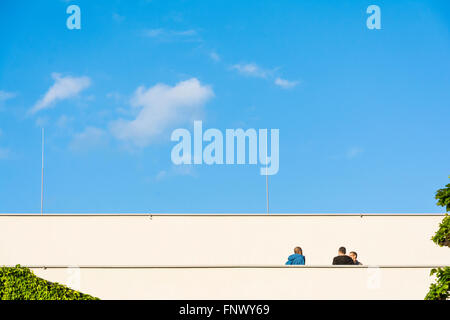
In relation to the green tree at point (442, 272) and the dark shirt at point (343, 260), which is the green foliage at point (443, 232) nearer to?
the green tree at point (442, 272)

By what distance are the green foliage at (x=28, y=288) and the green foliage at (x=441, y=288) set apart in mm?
8223

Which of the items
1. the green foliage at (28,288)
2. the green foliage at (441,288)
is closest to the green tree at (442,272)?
the green foliage at (441,288)

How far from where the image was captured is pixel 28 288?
1526cm

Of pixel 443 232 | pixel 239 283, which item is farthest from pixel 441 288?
pixel 239 283

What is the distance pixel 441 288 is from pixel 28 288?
9.75m

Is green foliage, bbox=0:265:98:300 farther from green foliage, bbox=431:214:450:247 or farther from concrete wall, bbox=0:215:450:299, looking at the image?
green foliage, bbox=431:214:450:247

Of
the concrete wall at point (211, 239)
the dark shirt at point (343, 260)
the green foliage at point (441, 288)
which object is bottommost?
the green foliage at point (441, 288)

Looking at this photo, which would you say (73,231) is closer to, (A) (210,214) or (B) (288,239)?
(A) (210,214)

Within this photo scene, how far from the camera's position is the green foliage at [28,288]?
15021mm

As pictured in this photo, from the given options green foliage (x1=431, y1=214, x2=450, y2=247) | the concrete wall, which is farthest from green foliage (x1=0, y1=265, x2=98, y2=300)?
green foliage (x1=431, y1=214, x2=450, y2=247)

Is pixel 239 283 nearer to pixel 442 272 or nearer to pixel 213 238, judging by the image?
pixel 213 238

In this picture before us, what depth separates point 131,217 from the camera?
63.7ft

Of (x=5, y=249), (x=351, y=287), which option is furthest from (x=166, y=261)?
(x=351, y=287)
